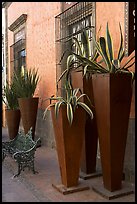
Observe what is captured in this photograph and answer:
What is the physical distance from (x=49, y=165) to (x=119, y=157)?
1848mm

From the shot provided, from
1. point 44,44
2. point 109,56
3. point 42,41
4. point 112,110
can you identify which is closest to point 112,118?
point 112,110

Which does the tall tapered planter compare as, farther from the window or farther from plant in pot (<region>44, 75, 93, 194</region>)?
the window

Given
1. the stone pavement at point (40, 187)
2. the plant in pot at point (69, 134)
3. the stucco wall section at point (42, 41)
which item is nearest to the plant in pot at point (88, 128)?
the stone pavement at point (40, 187)

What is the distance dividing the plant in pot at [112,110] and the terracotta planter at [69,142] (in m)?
0.26

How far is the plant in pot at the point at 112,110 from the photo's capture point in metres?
3.64

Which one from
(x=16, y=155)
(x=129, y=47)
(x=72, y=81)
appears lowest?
(x=16, y=155)

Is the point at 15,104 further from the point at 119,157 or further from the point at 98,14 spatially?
the point at 119,157

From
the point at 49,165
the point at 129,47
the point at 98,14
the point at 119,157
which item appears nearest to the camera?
the point at 119,157

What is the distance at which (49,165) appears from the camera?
17.5 feet

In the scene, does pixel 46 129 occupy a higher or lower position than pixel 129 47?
lower

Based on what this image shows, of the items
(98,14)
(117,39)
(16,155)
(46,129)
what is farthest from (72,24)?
(16,155)

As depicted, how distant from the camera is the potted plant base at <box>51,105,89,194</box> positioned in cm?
378

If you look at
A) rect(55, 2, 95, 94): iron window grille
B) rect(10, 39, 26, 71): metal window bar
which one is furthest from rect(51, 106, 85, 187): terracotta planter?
rect(10, 39, 26, 71): metal window bar

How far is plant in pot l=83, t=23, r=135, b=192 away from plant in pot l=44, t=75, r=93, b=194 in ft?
0.78
